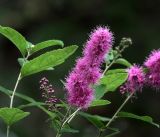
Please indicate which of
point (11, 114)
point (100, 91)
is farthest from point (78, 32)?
point (11, 114)

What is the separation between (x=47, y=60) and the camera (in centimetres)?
241

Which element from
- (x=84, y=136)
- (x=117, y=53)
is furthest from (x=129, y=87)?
(x=84, y=136)

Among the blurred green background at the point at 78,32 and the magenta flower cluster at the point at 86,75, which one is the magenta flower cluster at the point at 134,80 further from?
the blurred green background at the point at 78,32

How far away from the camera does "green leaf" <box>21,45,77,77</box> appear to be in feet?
7.76

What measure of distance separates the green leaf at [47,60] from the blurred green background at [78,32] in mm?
5419

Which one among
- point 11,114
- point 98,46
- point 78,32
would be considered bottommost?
point 11,114

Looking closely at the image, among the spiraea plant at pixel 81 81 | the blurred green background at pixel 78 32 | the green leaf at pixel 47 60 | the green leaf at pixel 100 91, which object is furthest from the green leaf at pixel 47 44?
the blurred green background at pixel 78 32

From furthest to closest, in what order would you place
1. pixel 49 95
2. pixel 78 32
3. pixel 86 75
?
pixel 78 32
pixel 49 95
pixel 86 75

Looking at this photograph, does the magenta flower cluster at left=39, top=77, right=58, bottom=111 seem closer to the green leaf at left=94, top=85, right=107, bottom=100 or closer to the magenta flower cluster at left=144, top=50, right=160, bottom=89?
the green leaf at left=94, top=85, right=107, bottom=100

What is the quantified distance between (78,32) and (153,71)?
669cm

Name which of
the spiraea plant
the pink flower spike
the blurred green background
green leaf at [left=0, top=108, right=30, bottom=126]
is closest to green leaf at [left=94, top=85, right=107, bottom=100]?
the spiraea plant

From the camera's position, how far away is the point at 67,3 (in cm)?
997

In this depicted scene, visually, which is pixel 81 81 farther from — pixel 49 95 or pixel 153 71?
pixel 153 71

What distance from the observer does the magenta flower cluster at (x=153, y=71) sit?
7.83 feet
